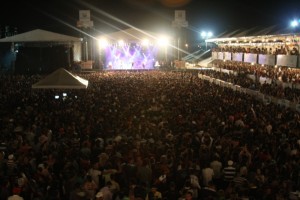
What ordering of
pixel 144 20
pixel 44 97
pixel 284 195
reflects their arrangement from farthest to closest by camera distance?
pixel 144 20 → pixel 44 97 → pixel 284 195

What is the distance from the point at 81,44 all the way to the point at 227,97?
2829 cm

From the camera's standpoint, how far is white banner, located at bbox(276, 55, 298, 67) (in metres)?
24.4

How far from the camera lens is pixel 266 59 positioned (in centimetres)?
2902

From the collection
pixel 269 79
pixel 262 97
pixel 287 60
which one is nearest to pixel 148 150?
pixel 262 97

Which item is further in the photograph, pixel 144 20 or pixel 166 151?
pixel 144 20

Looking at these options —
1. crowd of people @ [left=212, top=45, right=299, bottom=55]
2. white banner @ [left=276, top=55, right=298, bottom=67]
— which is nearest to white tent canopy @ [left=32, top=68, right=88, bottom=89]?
white banner @ [left=276, top=55, right=298, bottom=67]

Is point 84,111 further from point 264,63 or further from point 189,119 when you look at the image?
point 264,63

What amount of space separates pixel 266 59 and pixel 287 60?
3.70 m

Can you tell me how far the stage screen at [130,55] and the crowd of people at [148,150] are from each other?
2760 centimetres

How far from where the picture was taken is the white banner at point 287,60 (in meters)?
24.4

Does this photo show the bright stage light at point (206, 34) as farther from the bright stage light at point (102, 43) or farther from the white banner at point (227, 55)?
the bright stage light at point (102, 43)

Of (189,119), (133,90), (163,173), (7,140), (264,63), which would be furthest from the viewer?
(264,63)

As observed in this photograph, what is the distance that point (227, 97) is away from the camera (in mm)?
19328

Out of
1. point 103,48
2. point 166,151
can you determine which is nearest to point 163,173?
point 166,151
